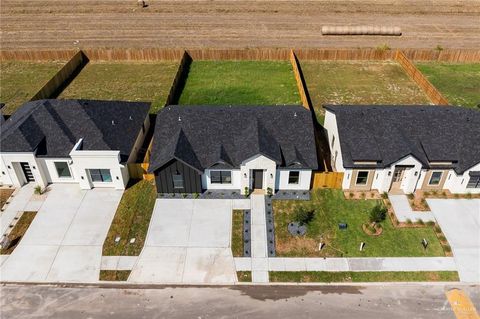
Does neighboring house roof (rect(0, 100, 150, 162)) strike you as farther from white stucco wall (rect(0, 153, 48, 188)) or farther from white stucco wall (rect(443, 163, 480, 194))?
white stucco wall (rect(443, 163, 480, 194))

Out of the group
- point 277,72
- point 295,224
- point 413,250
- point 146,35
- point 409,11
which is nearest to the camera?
point 413,250

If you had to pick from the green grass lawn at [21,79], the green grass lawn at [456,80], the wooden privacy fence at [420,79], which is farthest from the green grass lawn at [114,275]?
the green grass lawn at [456,80]

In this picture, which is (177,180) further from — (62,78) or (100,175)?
(62,78)

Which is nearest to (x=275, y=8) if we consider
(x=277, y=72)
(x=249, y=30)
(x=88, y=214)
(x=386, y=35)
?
(x=249, y=30)

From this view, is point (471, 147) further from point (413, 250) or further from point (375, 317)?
point (375, 317)

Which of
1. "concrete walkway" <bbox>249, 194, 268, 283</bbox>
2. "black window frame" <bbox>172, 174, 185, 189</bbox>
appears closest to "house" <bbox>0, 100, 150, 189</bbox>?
"black window frame" <bbox>172, 174, 185, 189</bbox>

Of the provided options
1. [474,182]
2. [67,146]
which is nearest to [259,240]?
[67,146]
